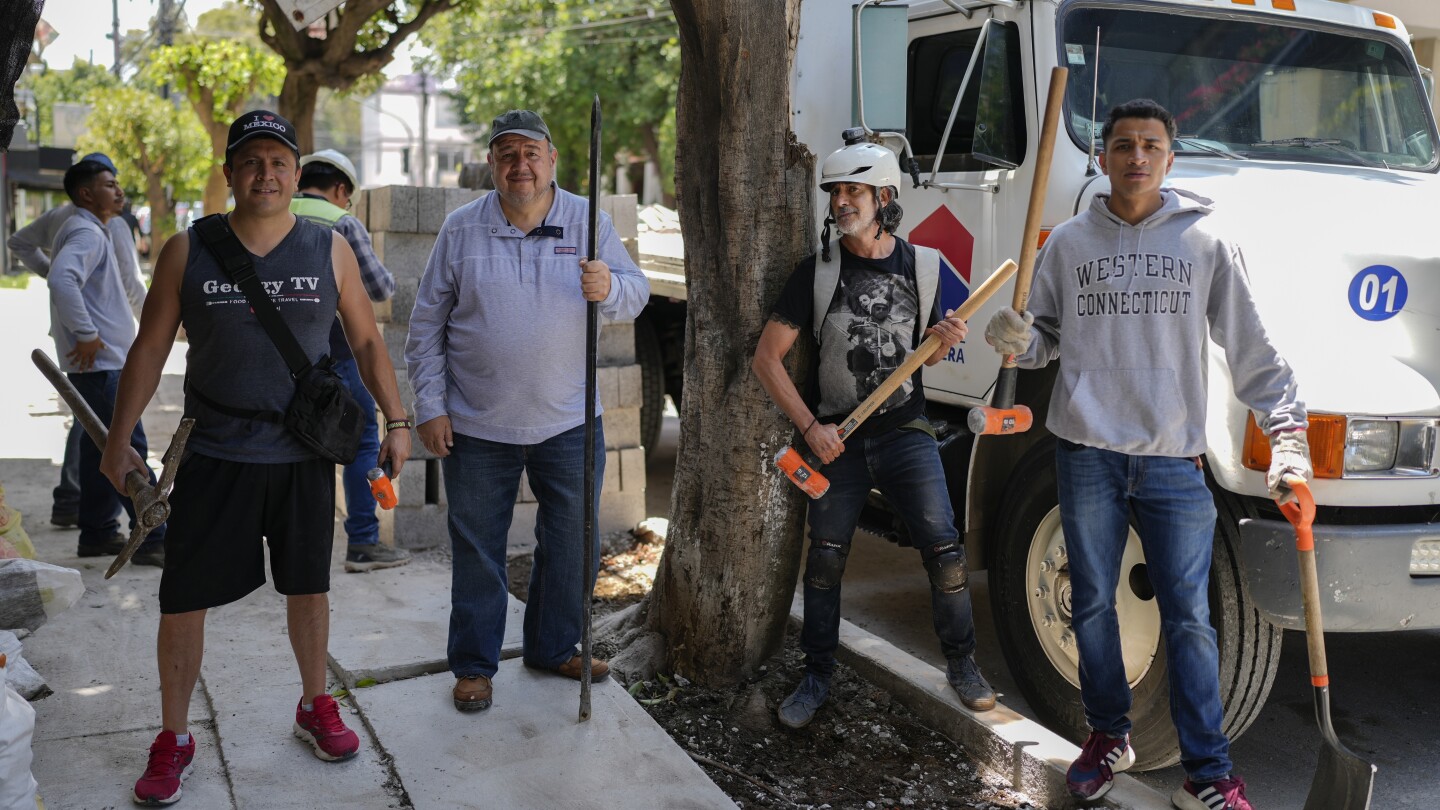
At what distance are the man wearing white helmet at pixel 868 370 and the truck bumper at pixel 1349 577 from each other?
0.88m

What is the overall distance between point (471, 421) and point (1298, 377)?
2.39m

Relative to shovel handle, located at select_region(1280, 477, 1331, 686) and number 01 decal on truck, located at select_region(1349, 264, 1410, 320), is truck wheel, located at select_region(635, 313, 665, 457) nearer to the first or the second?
number 01 decal on truck, located at select_region(1349, 264, 1410, 320)

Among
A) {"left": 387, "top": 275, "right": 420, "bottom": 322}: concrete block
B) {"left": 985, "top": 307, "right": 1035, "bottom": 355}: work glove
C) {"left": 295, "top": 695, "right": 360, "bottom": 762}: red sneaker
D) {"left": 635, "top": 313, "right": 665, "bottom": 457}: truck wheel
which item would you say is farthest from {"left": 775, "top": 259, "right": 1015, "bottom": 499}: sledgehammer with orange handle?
{"left": 635, "top": 313, "right": 665, "bottom": 457}: truck wheel

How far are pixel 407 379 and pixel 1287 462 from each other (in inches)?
163

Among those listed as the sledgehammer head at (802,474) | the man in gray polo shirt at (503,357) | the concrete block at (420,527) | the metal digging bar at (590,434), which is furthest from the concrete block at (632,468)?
the sledgehammer head at (802,474)

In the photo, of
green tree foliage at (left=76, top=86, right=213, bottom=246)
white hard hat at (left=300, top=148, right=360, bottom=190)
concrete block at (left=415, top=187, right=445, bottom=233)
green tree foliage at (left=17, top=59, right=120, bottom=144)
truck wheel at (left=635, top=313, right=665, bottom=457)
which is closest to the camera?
white hard hat at (left=300, top=148, right=360, bottom=190)

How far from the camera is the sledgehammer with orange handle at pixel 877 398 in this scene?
3.60m

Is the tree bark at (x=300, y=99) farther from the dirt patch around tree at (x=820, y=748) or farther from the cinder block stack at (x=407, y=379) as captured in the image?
the dirt patch around tree at (x=820, y=748)

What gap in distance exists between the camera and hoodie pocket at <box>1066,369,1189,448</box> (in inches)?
132

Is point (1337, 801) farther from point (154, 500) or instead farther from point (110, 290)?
point (110, 290)

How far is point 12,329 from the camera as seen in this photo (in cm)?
2038

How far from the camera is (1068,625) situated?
4164mm

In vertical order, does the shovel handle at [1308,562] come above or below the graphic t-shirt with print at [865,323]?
below

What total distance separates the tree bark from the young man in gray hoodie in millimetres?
9601
